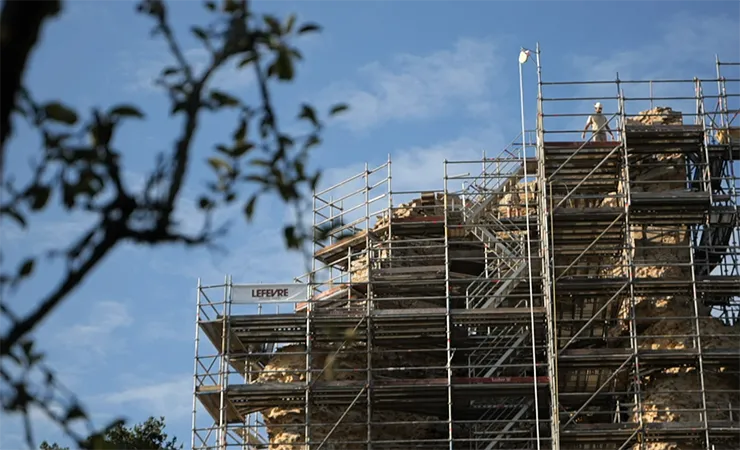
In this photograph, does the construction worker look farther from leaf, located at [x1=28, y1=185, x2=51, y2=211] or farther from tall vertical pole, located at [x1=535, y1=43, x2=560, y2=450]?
leaf, located at [x1=28, y1=185, x2=51, y2=211]

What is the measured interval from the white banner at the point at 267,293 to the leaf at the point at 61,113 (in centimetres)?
2867

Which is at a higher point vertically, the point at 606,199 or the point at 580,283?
the point at 606,199

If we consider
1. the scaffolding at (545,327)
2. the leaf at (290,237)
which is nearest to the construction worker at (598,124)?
the scaffolding at (545,327)

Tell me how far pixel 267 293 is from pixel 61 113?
94.6 ft

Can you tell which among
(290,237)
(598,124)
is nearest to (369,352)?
(598,124)

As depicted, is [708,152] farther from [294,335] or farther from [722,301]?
[294,335]

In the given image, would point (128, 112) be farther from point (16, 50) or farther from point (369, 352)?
point (369, 352)

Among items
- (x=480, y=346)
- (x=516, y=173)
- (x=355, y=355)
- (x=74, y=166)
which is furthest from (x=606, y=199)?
(x=74, y=166)

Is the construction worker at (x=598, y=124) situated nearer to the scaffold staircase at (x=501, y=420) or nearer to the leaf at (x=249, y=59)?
the scaffold staircase at (x=501, y=420)

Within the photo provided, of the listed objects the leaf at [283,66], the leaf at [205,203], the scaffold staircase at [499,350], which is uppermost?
the scaffold staircase at [499,350]

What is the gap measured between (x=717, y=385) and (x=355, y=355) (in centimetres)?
827

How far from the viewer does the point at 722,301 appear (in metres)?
33.3

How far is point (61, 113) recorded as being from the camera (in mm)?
5082

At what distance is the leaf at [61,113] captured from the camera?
5055mm
